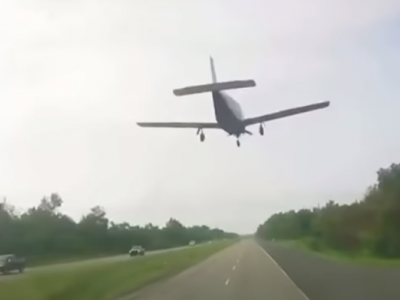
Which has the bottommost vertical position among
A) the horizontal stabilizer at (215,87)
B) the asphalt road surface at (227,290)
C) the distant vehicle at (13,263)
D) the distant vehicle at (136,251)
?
the asphalt road surface at (227,290)

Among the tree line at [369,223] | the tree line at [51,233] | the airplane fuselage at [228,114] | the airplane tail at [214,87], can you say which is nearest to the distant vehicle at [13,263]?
the tree line at [51,233]

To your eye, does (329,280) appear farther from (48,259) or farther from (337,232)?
(337,232)

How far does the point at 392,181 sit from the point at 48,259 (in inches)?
1788

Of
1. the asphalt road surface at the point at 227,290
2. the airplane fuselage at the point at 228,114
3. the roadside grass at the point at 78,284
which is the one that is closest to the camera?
the roadside grass at the point at 78,284

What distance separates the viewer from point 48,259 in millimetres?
30641

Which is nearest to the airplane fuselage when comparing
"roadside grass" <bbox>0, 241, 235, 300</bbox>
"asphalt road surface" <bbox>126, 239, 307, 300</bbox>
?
"asphalt road surface" <bbox>126, 239, 307, 300</bbox>

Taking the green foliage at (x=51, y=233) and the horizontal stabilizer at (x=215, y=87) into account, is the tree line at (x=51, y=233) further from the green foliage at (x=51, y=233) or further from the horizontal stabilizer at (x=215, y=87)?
the horizontal stabilizer at (x=215, y=87)

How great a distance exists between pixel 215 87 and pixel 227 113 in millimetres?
4778

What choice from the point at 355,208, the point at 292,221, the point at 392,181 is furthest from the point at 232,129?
the point at 292,221

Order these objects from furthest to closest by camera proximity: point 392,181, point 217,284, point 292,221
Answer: point 292,221 → point 392,181 → point 217,284

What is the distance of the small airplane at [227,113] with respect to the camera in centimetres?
2052

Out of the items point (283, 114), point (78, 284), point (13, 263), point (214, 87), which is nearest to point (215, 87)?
point (214, 87)

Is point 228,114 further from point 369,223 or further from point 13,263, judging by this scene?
point 369,223

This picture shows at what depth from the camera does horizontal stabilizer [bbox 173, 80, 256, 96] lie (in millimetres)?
19578
